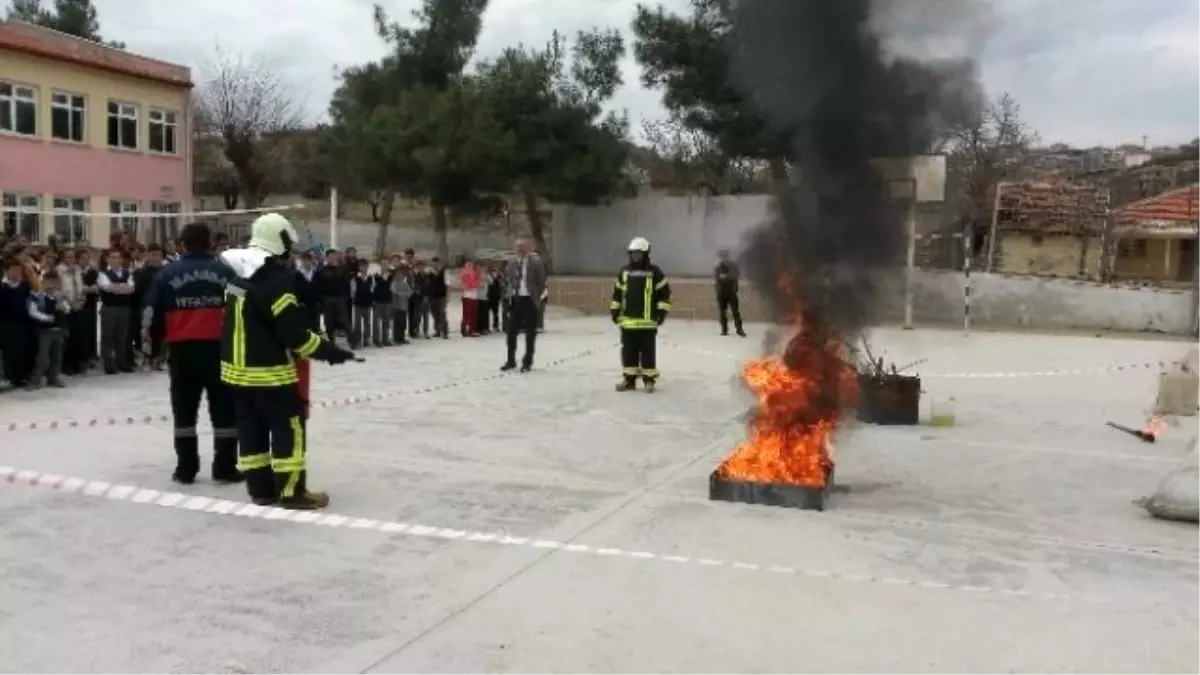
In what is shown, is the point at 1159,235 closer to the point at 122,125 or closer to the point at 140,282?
the point at 140,282

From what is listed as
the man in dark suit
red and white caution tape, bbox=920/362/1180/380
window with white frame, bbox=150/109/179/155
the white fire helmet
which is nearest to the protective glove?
the white fire helmet

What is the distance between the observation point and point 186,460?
7.01m

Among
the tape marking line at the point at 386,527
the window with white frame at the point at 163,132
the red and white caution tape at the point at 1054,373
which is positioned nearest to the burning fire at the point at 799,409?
the tape marking line at the point at 386,527

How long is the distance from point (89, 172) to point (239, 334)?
26.8m

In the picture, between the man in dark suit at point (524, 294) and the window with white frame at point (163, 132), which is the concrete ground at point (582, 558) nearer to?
the man in dark suit at point (524, 294)

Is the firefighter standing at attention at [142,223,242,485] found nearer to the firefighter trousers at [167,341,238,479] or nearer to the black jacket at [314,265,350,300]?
the firefighter trousers at [167,341,238,479]

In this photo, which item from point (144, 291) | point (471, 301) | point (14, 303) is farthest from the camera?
point (471, 301)

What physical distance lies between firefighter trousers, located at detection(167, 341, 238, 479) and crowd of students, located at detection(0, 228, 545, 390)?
0.48m

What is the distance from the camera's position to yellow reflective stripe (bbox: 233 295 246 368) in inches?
249

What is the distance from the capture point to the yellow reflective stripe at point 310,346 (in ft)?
20.5

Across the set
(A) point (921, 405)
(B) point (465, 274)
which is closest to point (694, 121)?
(B) point (465, 274)

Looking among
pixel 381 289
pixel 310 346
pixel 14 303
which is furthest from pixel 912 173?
pixel 381 289

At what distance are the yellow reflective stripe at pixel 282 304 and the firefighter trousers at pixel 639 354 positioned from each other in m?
6.16

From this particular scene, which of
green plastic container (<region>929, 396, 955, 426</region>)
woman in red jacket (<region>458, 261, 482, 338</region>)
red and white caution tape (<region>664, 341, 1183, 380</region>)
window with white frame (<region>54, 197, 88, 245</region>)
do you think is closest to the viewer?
green plastic container (<region>929, 396, 955, 426</region>)
